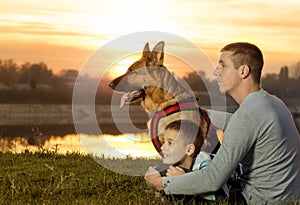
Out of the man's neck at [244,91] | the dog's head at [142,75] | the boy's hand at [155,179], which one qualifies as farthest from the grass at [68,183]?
the dog's head at [142,75]

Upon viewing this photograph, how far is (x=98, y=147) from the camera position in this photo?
1049 centimetres

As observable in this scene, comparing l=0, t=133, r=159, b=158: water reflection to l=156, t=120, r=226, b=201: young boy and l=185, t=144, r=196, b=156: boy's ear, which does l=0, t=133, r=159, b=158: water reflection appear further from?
l=185, t=144, r=196, b=156: boy's ear

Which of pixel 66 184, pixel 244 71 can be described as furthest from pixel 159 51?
pixel 66 184

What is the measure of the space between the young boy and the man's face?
0.64 m

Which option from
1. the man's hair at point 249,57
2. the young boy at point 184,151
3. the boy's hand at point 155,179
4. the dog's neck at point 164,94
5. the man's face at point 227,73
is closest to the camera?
the man's hair at point 249,57

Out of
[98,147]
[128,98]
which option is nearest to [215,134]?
[128,98]

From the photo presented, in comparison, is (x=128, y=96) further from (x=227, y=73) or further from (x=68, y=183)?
(x=227, y=73)

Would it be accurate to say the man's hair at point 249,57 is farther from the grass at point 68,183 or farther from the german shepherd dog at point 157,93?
the grass at point 68,183

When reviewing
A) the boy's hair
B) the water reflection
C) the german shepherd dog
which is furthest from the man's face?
the water reflection

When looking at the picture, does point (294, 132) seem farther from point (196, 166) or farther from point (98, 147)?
point (98, 147)

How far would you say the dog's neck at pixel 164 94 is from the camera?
21.9 feet

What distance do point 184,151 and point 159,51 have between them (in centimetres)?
172

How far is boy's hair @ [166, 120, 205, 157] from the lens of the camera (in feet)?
18.4

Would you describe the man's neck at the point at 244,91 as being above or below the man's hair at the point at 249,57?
below
